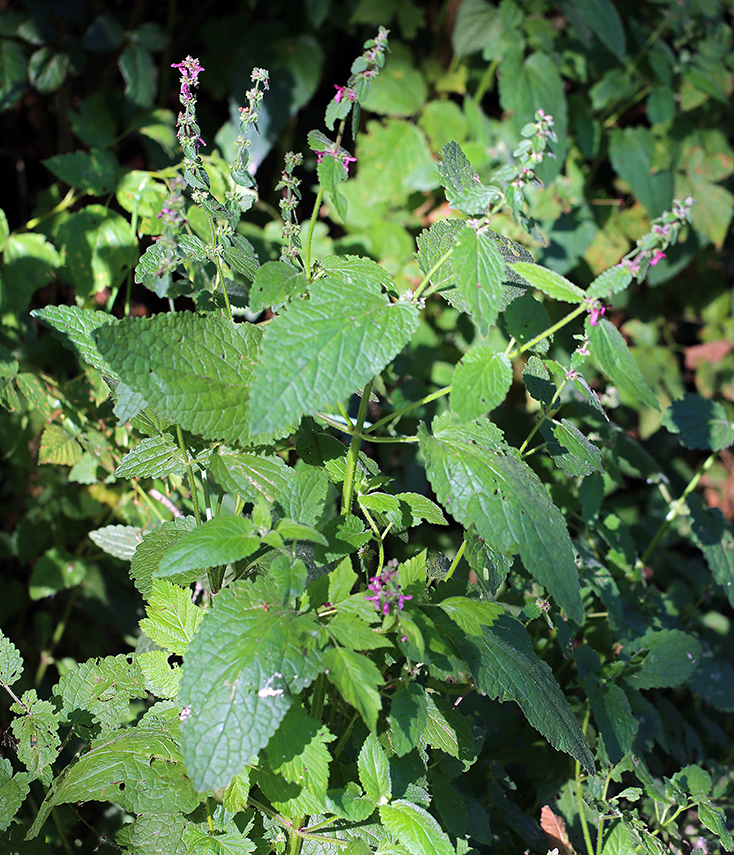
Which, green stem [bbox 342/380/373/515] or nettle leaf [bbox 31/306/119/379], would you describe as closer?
green stem [bbox 342/380/373/515]

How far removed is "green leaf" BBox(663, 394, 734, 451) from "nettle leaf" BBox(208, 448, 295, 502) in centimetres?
96

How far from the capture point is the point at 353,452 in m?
0.86

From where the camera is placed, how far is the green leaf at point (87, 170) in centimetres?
151

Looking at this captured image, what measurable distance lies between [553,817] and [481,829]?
0.20 metres

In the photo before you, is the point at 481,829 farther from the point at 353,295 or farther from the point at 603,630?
the point at 353,295

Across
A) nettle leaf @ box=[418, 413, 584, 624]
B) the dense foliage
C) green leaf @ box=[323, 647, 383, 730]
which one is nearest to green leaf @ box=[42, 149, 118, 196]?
the dense foliage

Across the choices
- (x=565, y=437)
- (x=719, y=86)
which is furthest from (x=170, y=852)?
(x=719, y=86)

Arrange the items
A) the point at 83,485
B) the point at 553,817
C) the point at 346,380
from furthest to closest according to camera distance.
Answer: the point at 83,485
the point at 553,817
the point at 346,380

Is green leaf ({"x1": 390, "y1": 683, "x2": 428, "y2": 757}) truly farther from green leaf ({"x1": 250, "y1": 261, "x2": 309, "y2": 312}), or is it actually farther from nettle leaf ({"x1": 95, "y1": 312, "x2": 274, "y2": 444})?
green leaf ({"x1": 250, "y1": 261, "x2": 309, "y2": 312})

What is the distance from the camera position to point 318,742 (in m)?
0.75

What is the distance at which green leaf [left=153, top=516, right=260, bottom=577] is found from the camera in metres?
0.71

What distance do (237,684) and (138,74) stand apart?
1852mm

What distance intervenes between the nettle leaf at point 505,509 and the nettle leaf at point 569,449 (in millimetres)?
137

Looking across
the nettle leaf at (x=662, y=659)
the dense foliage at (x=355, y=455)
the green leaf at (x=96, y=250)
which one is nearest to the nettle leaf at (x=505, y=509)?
the dense foliage at (x=355, y=455)
